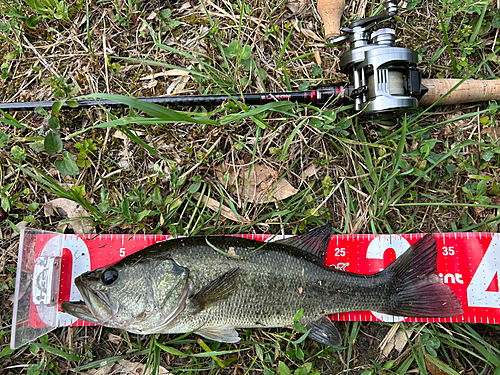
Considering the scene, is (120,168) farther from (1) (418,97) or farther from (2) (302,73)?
(1) (418,97)

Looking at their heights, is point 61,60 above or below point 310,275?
above

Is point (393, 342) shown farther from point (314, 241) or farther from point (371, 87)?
point (371, 87)

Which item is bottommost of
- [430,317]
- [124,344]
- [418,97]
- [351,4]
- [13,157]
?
[124,344]

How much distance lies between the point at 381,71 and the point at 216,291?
7.27 ft

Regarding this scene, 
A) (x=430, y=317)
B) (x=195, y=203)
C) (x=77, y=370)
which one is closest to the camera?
(x=430, y=317)

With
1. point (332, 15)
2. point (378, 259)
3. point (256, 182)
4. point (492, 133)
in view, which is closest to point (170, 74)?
point (256, 182)

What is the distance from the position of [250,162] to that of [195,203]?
65 centimetres

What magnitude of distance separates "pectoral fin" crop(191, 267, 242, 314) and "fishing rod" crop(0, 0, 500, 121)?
1.49 metres

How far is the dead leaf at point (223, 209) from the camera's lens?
305 centimetres

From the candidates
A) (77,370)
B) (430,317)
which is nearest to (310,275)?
(430,317)

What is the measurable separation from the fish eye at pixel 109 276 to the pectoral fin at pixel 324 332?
1.62m

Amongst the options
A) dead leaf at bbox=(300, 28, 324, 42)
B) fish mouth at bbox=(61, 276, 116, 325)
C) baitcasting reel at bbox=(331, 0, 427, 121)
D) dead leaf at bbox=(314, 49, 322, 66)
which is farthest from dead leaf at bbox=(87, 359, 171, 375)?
dead leaf at bbox=(300, 28, 324, 42)

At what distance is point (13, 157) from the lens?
10.3 feet

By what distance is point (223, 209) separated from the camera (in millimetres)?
3100
